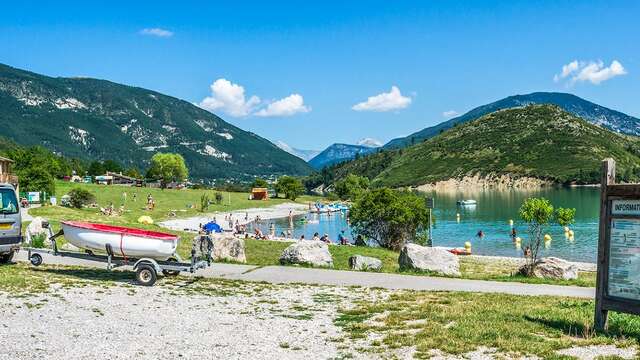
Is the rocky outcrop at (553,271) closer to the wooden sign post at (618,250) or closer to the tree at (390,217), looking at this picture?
the wooden sign post at (618,250)

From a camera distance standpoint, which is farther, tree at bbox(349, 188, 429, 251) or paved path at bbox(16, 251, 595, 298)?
tree at bbox(349, 188, 429, 251)

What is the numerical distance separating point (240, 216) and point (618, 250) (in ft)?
294

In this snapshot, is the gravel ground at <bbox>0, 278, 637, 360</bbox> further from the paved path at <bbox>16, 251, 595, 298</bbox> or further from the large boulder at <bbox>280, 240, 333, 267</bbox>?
the large boulder at <bbox>280, 240, 333, 267</bbox>

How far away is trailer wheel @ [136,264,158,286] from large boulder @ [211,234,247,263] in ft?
25.3

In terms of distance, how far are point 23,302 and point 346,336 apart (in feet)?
26.9

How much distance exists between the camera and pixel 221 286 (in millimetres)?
17906

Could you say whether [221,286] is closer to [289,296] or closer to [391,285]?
[289,296]

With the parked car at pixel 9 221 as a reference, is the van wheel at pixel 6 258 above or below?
below

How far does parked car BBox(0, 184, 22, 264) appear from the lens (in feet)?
65.5

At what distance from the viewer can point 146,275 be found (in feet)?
56.7

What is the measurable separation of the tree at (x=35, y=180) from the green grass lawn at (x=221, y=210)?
9511mm

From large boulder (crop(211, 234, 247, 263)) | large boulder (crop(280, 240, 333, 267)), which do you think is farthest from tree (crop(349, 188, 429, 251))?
large boulder (crop(211, 234, 247, 263))

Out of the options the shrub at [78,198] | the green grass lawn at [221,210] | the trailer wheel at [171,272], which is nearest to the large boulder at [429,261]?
the green grass lawn at [221,210]

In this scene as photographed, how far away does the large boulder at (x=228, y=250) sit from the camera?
2508 centimetres
